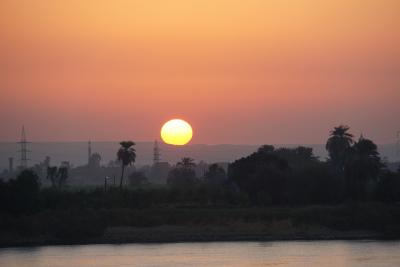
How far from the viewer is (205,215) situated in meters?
75.4

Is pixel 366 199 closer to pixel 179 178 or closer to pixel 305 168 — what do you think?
pixel 305 168

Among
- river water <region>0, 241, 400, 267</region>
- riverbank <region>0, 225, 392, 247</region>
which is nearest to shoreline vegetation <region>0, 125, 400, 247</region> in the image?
riverbank <region>0, 225, 392, 247</region>

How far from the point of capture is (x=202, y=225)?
7388cm

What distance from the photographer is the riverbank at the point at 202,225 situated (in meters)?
71.5

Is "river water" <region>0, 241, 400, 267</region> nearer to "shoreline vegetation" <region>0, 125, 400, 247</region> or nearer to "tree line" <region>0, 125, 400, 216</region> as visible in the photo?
"shoreline vegetation" <region>0, 125, 400, 247</region>

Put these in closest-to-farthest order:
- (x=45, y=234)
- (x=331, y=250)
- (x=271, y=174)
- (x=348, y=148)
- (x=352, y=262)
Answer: (x=352, y=262) → (x=331, y=250) → (x=45, y=234) → (x=271, y=174) → (x=348, y=148)

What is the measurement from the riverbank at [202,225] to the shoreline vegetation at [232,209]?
2.6 inches

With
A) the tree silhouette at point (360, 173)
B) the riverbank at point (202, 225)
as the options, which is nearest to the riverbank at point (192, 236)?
the riverbank at point (202, 225)

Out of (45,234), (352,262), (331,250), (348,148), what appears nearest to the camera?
(352,262)

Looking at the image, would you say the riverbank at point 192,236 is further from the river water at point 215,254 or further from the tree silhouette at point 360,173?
the tree silhouette at point 360,173

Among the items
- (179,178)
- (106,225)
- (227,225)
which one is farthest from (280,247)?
(179,178)

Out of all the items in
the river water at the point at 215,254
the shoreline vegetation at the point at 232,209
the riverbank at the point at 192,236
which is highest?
the shoreline vegetation at the point at 232,209

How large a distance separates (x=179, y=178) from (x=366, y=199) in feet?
139

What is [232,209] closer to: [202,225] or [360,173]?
[202,225]
